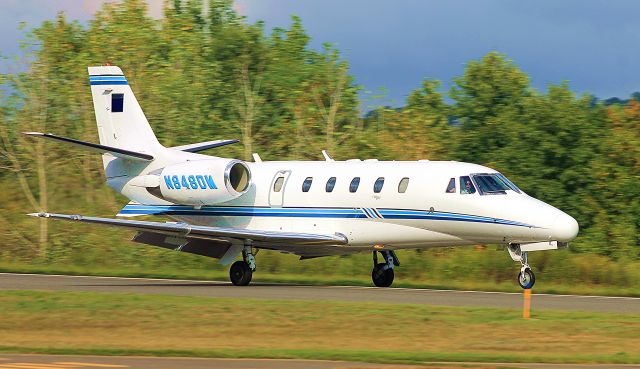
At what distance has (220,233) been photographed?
26.7 meters

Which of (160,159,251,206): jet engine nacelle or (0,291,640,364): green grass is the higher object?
(160,159,251,206): jet engine nacelle

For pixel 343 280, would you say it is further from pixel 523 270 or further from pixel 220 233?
pixel 523 270

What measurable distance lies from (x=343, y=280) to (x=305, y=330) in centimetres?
1137

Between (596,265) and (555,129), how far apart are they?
11.9 m

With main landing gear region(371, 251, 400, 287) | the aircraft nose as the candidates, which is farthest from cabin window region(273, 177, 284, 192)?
the aircraft nose

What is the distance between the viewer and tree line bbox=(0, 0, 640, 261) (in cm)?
3828

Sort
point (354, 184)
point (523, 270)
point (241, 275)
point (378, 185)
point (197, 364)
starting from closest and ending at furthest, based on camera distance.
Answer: point (197, 364), point (523, 270), point (378, 185), point (354, 184), point (241, 275)

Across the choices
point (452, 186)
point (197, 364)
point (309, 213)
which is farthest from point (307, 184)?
point (197, 364)

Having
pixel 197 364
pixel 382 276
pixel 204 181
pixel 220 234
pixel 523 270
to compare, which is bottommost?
pixel 197 364

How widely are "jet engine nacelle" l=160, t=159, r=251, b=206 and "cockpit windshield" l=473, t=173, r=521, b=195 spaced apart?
6171mm

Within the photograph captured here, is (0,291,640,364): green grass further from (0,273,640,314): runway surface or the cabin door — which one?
the cabin door

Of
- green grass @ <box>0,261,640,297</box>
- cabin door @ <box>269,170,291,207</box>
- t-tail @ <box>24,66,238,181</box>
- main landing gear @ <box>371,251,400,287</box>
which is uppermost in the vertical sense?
t-tail @ <box>24,66,238,181</box>

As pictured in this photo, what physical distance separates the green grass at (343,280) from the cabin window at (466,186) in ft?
8.22

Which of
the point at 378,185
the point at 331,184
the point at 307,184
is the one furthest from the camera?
the point at 307,184
